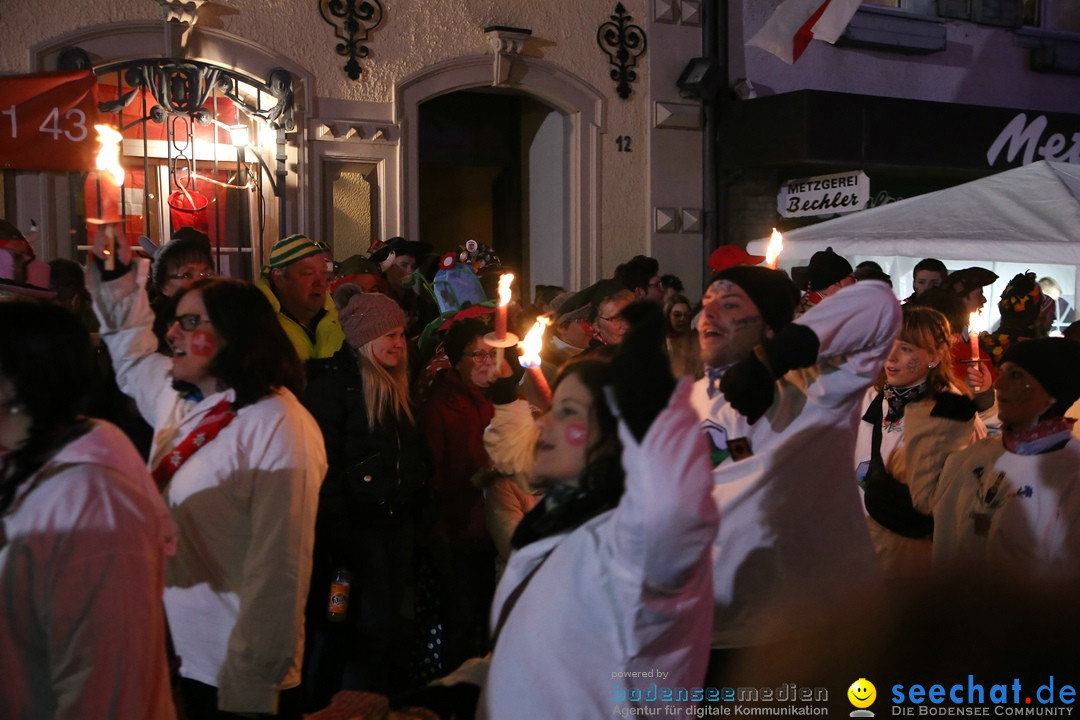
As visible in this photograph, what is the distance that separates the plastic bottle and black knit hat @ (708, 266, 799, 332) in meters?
1.93

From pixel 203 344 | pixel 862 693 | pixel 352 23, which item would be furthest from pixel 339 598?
pixel 352 23

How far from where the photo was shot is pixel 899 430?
4.28 m

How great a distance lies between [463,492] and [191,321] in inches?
81.8

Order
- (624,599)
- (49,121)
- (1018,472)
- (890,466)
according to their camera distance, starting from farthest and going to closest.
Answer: (49,121)
(890,466)
(1018,472)
(624,599)

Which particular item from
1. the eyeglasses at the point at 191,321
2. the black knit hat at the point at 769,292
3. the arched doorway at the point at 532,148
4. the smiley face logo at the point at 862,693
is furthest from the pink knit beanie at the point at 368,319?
the arched doorway at the point at 532,148

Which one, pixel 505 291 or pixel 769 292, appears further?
pixel 769 292

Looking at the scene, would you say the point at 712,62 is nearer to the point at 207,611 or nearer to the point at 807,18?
the point at 807,18

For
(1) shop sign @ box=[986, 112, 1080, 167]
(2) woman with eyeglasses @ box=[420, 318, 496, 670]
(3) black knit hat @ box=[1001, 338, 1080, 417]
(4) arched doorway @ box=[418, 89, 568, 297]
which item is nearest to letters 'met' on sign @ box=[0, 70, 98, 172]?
(4) arched doorway @ box=[418, 89, 568, 297]

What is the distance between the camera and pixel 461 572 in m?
4.81

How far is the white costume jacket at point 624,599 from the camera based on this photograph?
1.69 meters

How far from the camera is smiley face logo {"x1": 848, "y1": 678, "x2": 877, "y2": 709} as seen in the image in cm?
128

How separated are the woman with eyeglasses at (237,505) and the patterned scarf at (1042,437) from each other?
241 cm

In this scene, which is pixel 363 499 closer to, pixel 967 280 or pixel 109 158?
pixel 109 158

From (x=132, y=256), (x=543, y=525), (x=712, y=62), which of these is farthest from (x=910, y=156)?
(x=543, y=525)
